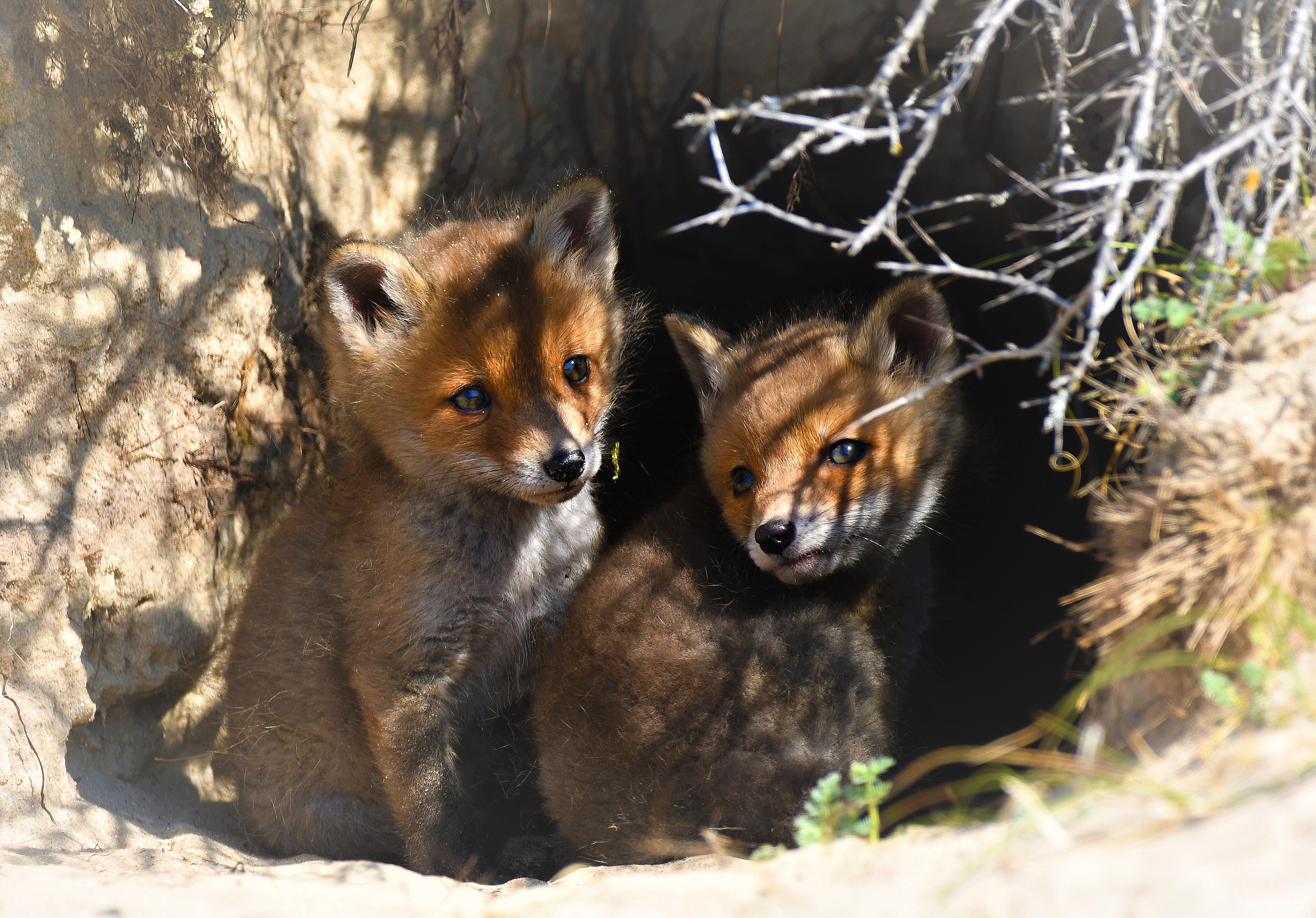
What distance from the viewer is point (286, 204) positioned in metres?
4.11

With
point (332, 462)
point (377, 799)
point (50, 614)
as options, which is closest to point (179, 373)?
point (332, 462)

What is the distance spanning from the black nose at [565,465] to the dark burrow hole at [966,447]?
3.56 ft

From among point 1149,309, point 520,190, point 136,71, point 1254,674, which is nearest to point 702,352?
point 520,190

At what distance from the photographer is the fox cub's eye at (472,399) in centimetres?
306

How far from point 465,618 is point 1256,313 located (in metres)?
2.60

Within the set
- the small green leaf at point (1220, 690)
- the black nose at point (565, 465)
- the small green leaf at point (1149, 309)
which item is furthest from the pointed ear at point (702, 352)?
the small green leaf at point (1220, 690)

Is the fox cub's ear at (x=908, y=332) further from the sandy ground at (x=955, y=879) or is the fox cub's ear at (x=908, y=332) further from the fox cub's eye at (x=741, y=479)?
the sandy ground at (x=955, y=879)

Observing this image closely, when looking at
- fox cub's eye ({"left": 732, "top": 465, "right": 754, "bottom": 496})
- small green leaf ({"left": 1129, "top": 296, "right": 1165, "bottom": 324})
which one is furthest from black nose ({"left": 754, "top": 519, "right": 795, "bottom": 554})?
small green leaf ({"left": 1129, "top": 296, "right": 1165, "bottom": 324})

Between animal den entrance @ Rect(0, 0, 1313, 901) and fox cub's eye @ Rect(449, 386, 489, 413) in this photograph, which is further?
fox cub's eye @ Rect(449, 386, 489, 413)

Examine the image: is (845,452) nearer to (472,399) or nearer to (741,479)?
(741,479)

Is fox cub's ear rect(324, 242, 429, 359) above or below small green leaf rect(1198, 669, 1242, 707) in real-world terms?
above

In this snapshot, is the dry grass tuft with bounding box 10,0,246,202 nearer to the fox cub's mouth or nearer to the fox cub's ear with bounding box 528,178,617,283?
the fox cub's ear with bounding box 528,178,617,283

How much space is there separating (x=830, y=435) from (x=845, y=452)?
9 centimetres

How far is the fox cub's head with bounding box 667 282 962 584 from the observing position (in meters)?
3.20
